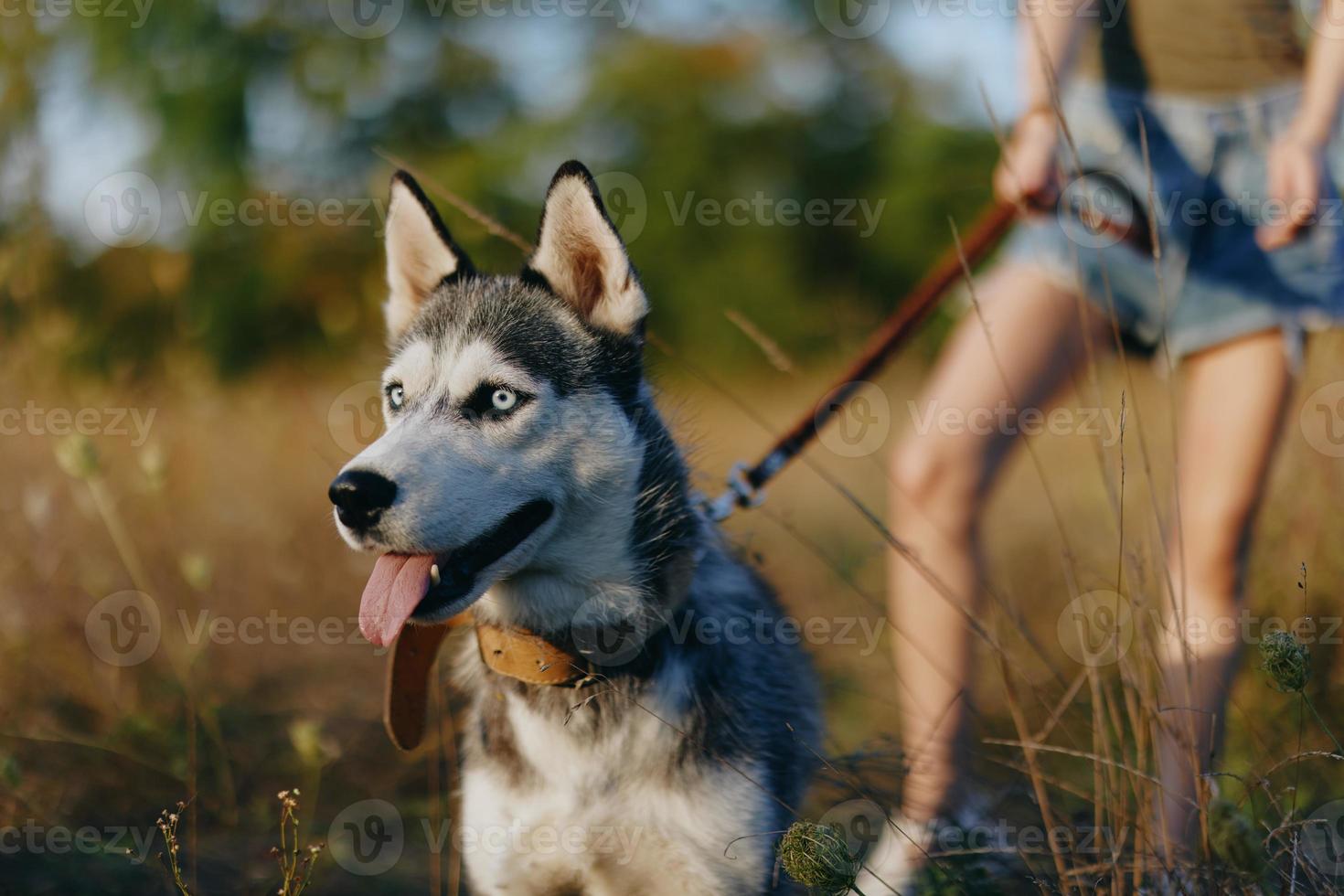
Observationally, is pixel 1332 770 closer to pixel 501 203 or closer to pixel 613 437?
pixel 613 437

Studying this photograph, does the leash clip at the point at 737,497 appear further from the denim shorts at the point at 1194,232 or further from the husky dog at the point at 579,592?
the denim shorts at the point at 1194,232

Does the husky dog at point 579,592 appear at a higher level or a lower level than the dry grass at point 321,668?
higher

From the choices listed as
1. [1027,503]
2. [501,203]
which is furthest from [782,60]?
[1027,503]

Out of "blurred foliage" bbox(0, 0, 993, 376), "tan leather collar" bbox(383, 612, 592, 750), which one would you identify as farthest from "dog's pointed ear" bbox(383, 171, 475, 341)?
"blurred foliage" bbox(0, 0, 993, 376)

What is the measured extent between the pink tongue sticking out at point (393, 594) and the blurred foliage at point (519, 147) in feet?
18.3

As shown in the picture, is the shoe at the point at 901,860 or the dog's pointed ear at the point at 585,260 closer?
the dog's pointed ear at the point at 585,260

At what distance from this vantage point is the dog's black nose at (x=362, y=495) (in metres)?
1.66

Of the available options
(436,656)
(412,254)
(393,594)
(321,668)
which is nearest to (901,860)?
(436,656)

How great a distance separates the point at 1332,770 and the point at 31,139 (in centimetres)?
426

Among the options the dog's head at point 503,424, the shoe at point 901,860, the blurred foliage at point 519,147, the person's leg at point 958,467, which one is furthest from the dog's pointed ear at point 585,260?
the blurred foliage at point 519,147

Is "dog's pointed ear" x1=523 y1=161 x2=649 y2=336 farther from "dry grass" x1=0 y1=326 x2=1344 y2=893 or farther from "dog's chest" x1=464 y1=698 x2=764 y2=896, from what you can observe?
"dog's chest" x1=464 y1=698 x2=764 y2=896

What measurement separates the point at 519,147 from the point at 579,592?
10252 mm

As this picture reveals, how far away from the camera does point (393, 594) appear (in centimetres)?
176

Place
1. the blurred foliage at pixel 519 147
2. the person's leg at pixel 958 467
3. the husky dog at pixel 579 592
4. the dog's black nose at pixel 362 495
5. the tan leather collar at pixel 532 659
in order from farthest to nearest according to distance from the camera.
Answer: the blurred foliage at pixel 519 147 → the person's leg at pixel 958 467 → the tan leather collar at pixel 532 659 → the husky dog at pixel 579 592 → the dog's black nose at pixel 362 495
